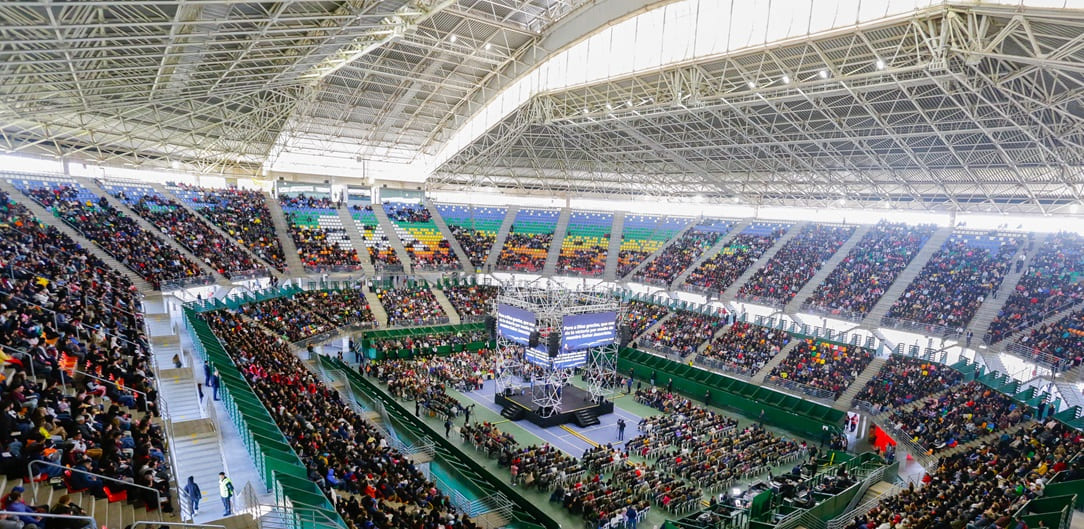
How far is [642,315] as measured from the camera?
4384cm

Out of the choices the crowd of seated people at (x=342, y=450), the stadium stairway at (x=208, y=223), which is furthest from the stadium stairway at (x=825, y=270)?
the stadium stairway at (x=208, y=223)

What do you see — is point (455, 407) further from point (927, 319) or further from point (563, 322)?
point (927, 319)

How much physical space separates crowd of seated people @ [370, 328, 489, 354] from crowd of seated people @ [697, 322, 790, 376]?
15101 millimetres

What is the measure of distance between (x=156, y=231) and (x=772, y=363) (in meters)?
38.4

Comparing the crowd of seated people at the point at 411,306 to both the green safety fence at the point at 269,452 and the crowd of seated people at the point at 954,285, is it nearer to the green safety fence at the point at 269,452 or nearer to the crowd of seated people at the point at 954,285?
the green safety fence at the point at 269,452

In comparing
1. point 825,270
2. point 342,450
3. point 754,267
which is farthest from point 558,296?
point 825,270

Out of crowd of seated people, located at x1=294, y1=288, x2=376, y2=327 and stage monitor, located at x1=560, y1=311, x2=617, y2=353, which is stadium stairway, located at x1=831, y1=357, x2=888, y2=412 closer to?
stage monitor, located at x1=560, y1=311, x2=617, y2=353

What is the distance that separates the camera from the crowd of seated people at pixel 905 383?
28344 mm

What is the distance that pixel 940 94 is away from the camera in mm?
27766

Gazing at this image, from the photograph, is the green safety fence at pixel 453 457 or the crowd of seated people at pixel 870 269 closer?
the green safety fence at pixel 453 457

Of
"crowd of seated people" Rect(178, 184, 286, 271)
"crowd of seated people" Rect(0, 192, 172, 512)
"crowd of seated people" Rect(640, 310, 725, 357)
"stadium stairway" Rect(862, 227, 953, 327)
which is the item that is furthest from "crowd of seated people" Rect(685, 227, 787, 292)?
"crowd of seated people" Rect(0, 192, 172, 512)

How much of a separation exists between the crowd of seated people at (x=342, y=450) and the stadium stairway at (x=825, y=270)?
29.3 metres

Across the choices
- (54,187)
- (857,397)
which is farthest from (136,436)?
(54,187)

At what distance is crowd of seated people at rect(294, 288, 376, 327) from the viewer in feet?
129
